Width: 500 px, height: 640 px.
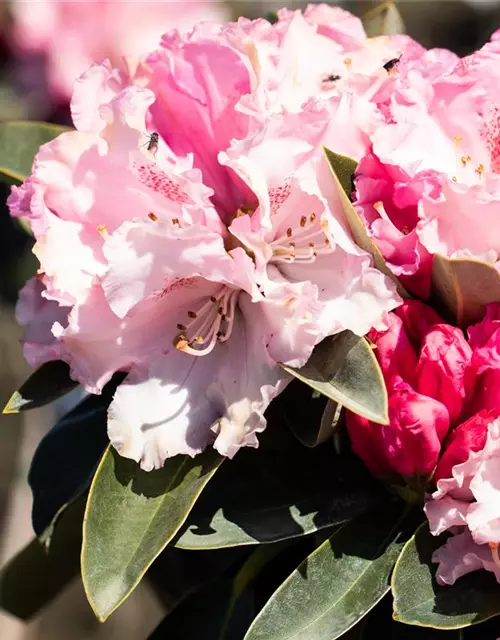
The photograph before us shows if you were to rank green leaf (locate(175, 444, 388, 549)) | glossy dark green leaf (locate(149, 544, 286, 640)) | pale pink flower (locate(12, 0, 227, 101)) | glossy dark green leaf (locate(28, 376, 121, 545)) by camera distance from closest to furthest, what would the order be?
green leaf (locate(175, 444, 388, 549)) → glossy dark green leaf (locate(28, 376, 121, 545)) → glossy dark green leaf (locate(149, 544, 286, 640)) → pale pink flower (locate(12, 0, 227, 101))

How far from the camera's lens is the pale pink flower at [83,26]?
148 centimetres

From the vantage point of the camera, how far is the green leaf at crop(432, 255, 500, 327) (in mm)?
695

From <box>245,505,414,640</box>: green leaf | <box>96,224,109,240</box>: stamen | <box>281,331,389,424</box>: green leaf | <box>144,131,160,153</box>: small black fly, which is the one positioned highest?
<box>144,131,160,153</box>: small black fly

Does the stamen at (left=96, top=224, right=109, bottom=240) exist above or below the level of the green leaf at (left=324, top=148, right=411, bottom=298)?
above

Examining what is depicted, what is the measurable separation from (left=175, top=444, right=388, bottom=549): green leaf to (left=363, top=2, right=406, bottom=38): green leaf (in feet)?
1.43

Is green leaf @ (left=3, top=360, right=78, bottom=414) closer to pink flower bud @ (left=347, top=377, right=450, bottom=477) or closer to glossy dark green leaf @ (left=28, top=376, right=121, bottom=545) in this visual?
glossy dark green leaf @ (left=28, top=376, right=121, bottom=545)

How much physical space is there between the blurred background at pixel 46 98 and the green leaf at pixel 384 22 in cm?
13

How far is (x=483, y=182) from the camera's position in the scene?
697 mm

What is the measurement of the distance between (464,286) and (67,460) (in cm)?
44

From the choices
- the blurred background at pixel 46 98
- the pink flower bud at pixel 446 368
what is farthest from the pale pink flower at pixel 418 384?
the blurred background at pixel 46 98

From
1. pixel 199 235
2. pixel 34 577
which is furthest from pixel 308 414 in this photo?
pixel 34 577

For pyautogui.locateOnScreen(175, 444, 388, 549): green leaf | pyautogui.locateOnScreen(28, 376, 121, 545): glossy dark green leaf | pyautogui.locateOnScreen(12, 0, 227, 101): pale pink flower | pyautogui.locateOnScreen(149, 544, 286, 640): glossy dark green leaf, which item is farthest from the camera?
pyautogui.locateOnScreen(12, 0, 227, 101): pale pink flower

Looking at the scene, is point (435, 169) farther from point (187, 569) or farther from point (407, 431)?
point (187, 569)

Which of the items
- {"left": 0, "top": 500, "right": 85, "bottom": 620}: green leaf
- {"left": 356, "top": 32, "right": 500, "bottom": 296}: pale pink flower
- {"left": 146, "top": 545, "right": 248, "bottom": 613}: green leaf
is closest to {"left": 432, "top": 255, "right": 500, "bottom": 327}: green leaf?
{"left": 356, "top": 32, "right": 500, "bottom": 296}: pale pink flower
